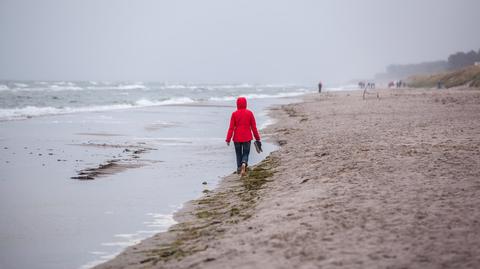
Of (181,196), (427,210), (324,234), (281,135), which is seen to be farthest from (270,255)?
(281,135)

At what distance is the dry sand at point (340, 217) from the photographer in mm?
5184

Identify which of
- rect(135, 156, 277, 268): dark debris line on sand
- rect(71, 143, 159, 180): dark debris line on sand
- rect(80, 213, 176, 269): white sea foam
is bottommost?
rect(80, 213, 176, 269): white sea foam

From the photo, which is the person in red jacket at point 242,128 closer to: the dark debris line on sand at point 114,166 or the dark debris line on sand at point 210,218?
the dark debris line on sand at point 210,218

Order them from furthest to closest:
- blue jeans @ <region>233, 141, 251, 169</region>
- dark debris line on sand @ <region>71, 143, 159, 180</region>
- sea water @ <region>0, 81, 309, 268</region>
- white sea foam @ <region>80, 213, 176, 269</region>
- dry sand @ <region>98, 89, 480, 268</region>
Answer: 1. blue jeans @ <region>233, 141, 251, 169</region>
2. dark debris line on sand @ <region>71, 143, 159, 180</region>
3. sea water @ <region>0, 81, 309, 268</region>
4. white sea foam @ <region>80, 213, 176, 269</region>
5. dry sand @ <region>98, 89, 480, 268</region>

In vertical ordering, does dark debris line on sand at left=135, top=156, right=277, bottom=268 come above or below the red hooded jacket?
below

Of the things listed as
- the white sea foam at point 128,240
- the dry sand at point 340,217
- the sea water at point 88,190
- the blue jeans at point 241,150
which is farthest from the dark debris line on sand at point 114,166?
the white sea foam at point 128,240

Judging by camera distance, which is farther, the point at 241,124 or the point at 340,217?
the point at 241,124

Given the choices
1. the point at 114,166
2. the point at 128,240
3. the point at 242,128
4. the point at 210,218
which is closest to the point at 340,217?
the point at 210,218

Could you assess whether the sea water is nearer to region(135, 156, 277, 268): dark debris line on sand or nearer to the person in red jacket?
region(135, 156, 277, 268): dark debris line on sand

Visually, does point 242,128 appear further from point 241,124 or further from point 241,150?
point 241,150

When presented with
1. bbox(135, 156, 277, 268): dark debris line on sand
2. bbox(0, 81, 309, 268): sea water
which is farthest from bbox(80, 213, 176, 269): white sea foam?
bbox(135, 156, 277, 268): dark debris line on sand

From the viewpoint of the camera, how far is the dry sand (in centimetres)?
518

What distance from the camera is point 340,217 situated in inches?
253

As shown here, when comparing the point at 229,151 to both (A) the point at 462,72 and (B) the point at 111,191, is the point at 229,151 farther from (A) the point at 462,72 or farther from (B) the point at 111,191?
(A) the point at 462,72
